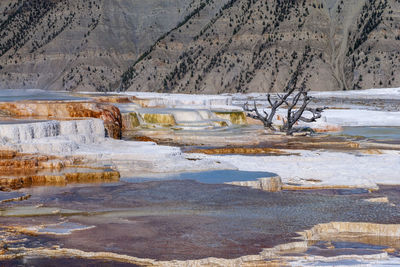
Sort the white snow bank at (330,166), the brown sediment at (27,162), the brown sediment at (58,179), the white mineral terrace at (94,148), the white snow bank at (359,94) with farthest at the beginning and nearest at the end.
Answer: the white snow bank at (359,94)
the white mineral terrace at (94,148)
the brown sediment at (27,162)
the white snow bank at (330,166)
the brown sediment at (58,179)

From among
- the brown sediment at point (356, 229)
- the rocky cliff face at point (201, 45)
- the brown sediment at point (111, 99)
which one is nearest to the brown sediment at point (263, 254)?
the brown sediment at point (356, 229)

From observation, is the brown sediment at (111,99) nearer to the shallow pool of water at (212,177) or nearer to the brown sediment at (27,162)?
the brown sediment at (27,162)

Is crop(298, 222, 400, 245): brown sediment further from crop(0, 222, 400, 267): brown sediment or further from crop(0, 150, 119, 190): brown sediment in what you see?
crop(0, 150, 119, 190): brown sediment

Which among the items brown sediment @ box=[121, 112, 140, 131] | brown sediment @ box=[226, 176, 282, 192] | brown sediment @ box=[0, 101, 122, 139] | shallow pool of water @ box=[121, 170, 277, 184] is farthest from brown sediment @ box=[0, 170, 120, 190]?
brown sediment @ box=[121, 112, 140, 131]

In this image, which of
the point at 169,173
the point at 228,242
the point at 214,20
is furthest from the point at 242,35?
the point at 228,242

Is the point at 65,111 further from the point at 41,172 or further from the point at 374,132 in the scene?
the point at 374,132

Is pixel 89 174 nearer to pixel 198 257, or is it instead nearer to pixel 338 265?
pixel 198 257

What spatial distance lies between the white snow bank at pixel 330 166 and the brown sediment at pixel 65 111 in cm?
763

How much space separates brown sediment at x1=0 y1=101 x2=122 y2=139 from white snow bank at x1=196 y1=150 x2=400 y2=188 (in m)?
7.63

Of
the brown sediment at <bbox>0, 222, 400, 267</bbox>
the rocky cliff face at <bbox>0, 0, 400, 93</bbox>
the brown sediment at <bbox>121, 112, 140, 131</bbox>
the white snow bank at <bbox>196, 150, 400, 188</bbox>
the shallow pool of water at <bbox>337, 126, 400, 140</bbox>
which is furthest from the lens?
the rocky cliff face at <bbox>0, 0, 400, 93</bbox>

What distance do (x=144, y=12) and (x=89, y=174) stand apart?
10937 centimetres

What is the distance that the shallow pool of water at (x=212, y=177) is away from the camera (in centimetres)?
1494

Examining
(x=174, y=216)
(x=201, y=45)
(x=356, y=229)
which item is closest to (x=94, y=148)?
(x=174, y=216)

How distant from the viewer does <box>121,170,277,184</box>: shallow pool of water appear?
14938 millimetres
